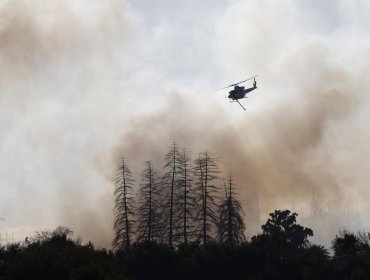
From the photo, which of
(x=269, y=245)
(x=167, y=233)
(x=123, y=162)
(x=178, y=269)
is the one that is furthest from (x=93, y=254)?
(x=123, y=162)

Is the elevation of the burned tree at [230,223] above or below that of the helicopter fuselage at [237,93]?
below

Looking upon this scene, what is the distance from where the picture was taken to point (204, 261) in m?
68.4

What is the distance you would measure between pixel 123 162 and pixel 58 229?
20142mm

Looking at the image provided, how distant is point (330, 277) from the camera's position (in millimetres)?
61688

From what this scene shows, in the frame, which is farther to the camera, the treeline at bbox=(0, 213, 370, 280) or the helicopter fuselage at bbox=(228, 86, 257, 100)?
the helicopter fuselage at bbox=(228, 86, 257, 100)

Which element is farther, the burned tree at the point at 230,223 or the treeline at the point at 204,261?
the burned tree at the point at 230,223

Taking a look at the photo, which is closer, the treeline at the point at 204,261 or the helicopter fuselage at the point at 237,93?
the treeline at the point at 204,261

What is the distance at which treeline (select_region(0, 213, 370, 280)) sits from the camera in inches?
2277

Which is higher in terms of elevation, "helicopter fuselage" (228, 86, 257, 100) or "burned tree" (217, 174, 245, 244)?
"helicopter fuselage" (228, 86, 257, 100)

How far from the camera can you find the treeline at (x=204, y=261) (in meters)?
57.8

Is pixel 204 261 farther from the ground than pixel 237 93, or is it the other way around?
pixel 237 93

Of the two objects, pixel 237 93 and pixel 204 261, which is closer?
pixel 204 261

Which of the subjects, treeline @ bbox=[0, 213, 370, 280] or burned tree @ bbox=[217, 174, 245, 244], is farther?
burned tree @ bbox=[217, 174, 245, 244]

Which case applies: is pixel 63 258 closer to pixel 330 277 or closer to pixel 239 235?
pixel 330 277
